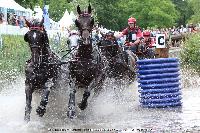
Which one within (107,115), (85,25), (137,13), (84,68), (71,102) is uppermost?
(85,25)

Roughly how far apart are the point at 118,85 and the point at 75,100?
3.57m

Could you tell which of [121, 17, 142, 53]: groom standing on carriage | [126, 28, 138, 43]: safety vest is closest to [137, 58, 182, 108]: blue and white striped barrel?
[121, 17, 142, 53]: groom standing on carriage

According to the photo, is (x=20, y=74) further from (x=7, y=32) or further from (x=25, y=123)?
(x=25, y=123)

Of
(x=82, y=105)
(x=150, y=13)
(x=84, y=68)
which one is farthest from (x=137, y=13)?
(x=84, y=68)

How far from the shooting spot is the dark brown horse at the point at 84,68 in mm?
11734

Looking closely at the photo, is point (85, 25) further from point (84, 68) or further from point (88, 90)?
point (88, 90)

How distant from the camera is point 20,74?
71.8 ft

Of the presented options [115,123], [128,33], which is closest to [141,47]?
[128,33]

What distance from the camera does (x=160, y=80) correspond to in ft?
45.4

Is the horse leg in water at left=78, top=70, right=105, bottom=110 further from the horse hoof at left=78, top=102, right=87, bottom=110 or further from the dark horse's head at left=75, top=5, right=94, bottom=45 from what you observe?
the dark horse's head at left=75, top=5, right=94, bottom=45

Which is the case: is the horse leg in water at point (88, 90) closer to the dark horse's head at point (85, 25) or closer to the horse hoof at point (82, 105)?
the horse hoof at point (82, 105)

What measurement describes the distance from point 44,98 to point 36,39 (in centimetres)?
129

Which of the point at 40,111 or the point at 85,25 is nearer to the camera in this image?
the point at 85,25

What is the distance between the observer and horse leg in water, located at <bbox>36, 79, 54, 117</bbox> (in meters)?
11.9
